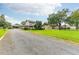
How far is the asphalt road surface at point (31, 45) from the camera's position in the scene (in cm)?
545

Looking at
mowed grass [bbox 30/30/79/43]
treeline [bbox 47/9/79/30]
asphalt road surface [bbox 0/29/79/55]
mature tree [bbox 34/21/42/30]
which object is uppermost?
treeline [bbox 47/9/79/30]

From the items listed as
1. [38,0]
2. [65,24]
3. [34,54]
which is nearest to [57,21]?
[65,24]

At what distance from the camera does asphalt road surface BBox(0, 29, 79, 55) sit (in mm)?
5453

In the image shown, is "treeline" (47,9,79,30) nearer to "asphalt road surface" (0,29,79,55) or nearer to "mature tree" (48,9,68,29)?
"mature tree" (48,9,68,29)

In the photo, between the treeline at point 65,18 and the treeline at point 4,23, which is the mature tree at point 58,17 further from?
the treeline at point 4,23

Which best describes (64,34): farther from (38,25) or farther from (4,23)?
(4,23)

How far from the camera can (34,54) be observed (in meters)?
5.35

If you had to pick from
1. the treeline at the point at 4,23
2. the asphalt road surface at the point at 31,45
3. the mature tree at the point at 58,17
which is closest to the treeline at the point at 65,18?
the mature tree at the point at 58,17

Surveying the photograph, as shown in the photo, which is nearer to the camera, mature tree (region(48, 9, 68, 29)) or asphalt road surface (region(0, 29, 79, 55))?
asphalt road surface (region(0, 29, 79, 55))

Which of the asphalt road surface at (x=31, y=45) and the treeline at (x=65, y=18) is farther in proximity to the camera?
the treeline at (x=65, y=18)

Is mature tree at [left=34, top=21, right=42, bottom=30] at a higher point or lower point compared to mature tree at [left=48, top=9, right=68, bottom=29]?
lower

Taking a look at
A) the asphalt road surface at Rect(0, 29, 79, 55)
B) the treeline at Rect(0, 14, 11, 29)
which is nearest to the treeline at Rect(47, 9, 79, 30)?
the asphalt road surface at Rect(0, 29, 79, 55)

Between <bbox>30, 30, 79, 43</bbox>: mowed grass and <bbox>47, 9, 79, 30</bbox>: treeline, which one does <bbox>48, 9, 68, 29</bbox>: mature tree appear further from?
<bbox>30, 30, 79, 43</bbox>: mowed grass
